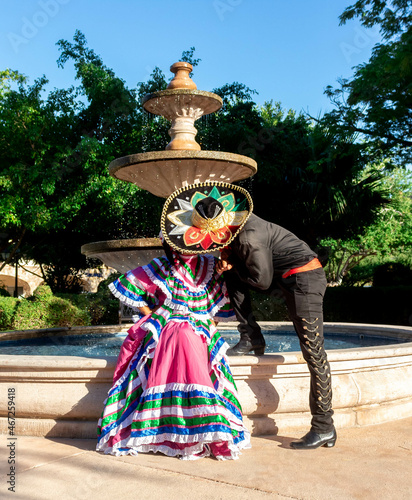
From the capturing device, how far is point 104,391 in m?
3.87

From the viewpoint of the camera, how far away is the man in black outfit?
3527mm

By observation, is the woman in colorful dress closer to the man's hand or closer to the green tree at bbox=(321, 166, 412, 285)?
the man's hand

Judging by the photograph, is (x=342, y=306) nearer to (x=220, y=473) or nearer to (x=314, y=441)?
(x=314, y=441)

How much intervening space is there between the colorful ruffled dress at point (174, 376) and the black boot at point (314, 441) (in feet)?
1.18

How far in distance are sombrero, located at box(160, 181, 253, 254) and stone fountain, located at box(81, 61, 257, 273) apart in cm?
277

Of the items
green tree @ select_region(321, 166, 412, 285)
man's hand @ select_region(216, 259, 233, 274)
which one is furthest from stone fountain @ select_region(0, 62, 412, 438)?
green tree @ select_region(321, 166, 412, 285)

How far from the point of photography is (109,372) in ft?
12.6

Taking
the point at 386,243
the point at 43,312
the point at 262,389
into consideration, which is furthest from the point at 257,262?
the point at 386,243

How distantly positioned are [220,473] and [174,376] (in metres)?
0.71

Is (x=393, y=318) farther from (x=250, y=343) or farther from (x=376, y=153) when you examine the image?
(x=250, y=343)

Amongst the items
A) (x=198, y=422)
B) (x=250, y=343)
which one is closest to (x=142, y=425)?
(x=198, y=422)

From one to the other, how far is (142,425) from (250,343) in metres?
1.27

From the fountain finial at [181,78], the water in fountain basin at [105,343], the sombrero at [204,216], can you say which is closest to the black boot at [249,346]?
the sombrero at [204,216]

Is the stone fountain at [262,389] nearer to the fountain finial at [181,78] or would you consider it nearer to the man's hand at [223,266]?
the man's hand at [223,266]
